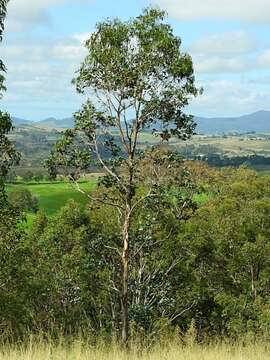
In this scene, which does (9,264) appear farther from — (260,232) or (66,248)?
(260,232)

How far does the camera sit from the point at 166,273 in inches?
1281

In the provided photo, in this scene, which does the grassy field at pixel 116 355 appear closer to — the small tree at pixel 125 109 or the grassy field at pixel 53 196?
the small tree at pixel 125 109

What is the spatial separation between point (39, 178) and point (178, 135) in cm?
15899

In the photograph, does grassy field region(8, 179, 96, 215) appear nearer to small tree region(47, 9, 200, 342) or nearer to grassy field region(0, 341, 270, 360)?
small tree region(47, 9, 200, 342)

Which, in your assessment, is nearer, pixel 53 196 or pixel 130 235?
pixel 130 235

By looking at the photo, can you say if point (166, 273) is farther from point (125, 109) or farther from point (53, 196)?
point (53, 196)

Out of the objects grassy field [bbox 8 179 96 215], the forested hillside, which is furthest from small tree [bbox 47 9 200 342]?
grassy field [bbox 8 179 96 215]

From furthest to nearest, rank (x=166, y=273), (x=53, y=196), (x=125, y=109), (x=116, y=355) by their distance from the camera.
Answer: (x=53, y=196)
(x=166, y=273)
(x=125, y=109)
(x=116, y=355)

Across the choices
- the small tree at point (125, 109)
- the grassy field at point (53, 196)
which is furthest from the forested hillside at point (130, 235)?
the grassy field at point (53, 196)

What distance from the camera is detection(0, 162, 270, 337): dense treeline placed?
3275cm

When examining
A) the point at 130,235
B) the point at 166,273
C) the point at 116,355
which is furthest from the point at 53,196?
the point at 116,355

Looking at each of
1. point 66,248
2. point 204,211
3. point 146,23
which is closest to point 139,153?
point 146,23

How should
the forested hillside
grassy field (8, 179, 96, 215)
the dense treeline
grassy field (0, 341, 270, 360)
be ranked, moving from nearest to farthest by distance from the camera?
1. grassy field (0, 341, 270, 360)
2. the forested hillside
3. the dense treeline
4. grassy field (8, 179, 96, 215)

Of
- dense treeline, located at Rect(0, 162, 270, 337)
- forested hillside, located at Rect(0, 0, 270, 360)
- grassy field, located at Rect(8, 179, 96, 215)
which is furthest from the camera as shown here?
grassy field, located at Rect(8, 179, 96, 215)
